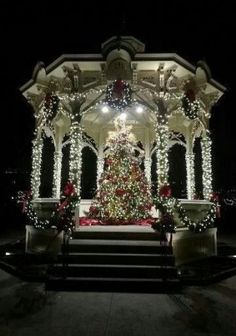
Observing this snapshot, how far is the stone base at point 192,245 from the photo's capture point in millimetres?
9097

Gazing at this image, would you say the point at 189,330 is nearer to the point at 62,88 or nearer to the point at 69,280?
the point at 69,280

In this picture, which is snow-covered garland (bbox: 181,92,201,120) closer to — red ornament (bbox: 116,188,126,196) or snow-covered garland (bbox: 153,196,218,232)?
snow-covered garland (bbox: 153,196,218,232)

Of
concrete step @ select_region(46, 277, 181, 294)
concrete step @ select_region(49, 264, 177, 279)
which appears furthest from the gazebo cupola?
concrete step @ select_region(46, 277, 181, 294)

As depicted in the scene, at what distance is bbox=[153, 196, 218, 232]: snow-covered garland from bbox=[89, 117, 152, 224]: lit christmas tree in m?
2.59

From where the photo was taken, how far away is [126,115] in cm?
1430

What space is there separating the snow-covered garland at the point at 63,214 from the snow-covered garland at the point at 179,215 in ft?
7.73

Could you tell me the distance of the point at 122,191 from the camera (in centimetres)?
1191

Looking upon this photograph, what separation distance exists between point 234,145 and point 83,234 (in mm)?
32850

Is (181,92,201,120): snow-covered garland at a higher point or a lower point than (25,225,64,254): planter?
higher

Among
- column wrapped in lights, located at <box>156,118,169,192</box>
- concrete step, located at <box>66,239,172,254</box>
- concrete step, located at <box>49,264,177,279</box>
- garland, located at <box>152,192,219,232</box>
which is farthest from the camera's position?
column wrapped in lights, located at <box>156,118,169,192</box>

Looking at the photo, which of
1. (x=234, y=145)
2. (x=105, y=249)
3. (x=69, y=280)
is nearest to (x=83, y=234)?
(x=105, y=249)

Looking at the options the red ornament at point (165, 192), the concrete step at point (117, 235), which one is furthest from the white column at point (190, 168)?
the concrete step at point (117, 235)

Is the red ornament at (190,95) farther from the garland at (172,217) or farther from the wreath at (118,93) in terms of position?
the garland at (172,217)

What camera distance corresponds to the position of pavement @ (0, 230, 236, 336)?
4.84 meters
